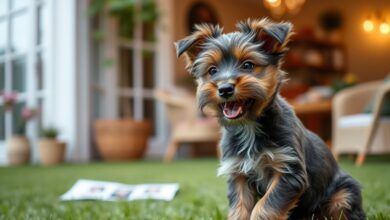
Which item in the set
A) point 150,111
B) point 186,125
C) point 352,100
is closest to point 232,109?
point 352,100

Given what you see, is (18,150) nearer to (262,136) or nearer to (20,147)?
(20,147)

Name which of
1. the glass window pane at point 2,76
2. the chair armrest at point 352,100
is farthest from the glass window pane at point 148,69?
the chair armrest at point 352,100

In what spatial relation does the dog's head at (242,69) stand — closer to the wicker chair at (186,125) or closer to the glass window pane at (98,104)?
the wicker chair at (186,125)

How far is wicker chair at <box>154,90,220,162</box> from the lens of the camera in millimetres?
8352

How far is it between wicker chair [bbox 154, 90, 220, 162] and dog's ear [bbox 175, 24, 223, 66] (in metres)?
5.48

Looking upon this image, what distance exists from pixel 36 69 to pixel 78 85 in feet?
3.53

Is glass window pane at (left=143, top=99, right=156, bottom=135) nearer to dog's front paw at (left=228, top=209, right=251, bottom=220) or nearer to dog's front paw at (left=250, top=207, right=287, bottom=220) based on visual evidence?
dog's front paw at (left=228, top=209, right=251, bottom=220)

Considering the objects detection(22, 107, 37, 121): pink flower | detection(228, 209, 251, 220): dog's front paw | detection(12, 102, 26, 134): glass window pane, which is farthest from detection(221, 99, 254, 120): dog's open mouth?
detection(12, 102, 26, 134): glass window pane

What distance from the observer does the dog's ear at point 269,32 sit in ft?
6.88

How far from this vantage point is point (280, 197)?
6.33ft

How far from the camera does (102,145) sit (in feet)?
28.3

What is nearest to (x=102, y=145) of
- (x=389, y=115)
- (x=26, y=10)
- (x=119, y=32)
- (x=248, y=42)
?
(x=119, y=32)

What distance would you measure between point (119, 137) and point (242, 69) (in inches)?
262

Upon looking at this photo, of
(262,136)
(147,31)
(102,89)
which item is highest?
(147,31)
